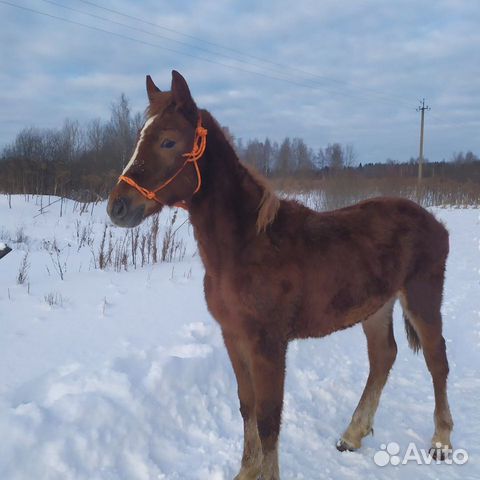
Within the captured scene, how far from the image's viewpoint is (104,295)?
5469mm

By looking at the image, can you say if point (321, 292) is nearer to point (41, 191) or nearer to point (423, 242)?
point (423, 242)

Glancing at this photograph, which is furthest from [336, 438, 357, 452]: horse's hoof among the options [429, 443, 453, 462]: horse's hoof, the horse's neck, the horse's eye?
the horse's eye

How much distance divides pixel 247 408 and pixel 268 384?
0.40 meters

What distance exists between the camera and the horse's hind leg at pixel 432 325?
3260mm

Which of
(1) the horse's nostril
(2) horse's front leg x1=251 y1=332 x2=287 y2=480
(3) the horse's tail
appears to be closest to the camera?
(1) the horse's nostril

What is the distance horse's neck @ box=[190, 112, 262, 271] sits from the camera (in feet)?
8.17

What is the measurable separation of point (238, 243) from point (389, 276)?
1146 millimetres

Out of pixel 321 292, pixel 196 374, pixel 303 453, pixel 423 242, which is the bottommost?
pixel 303 453

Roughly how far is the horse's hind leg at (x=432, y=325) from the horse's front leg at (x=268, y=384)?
4.14 feet

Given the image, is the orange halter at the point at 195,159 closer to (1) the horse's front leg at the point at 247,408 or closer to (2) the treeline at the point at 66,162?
(1) the horse's front leg at the point at 247,408

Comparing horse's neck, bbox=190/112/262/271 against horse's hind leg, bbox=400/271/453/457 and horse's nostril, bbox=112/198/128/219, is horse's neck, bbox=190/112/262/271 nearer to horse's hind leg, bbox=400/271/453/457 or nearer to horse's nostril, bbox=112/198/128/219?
horse's nostril, bbox=112/198/128/219

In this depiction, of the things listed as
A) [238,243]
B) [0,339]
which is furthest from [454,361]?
[0,339]

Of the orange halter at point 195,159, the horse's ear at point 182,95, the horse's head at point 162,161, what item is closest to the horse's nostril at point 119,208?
the horse's head at point 162,161

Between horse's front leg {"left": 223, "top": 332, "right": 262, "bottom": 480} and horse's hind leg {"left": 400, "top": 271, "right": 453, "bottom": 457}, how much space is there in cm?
136
